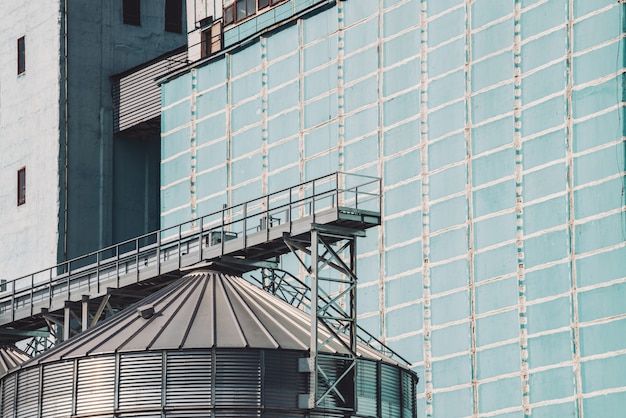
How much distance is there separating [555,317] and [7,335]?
24745mm

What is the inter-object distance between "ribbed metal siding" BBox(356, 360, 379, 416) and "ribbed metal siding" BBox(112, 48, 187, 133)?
4122 cm

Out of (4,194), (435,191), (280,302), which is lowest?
(280,302)

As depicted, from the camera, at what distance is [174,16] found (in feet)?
327

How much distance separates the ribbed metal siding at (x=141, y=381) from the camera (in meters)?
49.6

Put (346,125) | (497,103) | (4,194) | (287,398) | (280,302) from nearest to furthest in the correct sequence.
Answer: (287,398) → (280,302) → (497,103) → (346,125) → (4,194)

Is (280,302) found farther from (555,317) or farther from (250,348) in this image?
(555,317)

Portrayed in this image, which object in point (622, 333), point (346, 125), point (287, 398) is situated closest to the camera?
point (287, 398)

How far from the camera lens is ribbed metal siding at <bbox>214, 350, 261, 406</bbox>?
4925 cm

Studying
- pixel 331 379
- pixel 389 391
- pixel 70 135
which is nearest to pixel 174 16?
pixel 70 135

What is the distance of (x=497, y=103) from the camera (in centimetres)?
6844

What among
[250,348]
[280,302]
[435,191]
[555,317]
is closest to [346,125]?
[435,191]

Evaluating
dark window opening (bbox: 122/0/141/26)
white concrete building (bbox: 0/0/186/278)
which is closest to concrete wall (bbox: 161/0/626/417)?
white concrete building (bbox: 0/0/186/278)

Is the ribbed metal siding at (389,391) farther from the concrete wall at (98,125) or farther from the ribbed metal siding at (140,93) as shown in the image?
the concrete wall at (98,125)

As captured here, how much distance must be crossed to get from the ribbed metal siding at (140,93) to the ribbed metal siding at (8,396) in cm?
3799
